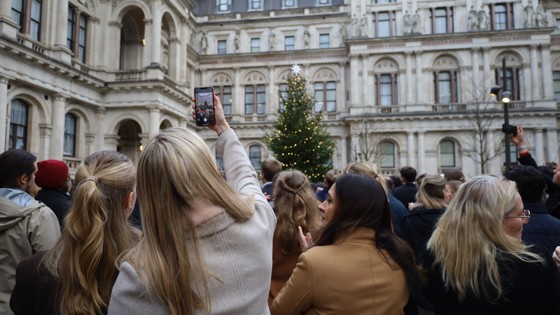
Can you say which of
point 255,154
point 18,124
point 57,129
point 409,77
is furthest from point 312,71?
point 18,124

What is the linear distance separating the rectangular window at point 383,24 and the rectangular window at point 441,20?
3.55 metres

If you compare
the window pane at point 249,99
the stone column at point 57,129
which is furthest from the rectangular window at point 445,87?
the stone column at point 57,129

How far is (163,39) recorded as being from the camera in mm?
30500

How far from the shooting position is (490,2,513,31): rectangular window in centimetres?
3634

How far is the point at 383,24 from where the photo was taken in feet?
125

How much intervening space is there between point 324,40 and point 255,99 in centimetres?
901

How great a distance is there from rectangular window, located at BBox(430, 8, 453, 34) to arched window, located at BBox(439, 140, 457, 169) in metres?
10.2

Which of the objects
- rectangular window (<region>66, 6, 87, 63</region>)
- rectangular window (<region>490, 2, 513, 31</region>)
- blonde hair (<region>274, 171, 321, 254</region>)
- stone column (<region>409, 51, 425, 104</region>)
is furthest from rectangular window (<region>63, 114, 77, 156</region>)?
rectangular window (<region>490, 2, 513, 31</region>)

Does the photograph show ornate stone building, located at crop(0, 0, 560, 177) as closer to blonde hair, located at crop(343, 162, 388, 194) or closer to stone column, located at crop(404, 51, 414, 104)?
stone column, located at crop(404, 51, 414, 104)

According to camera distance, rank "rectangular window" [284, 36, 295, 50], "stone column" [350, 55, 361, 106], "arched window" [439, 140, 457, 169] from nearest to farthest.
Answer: "arched window" [439, 140, 457, 169]
"stone column" [350, 55, 361, 106]
"rectangular window" [284, 36, 295, 50]

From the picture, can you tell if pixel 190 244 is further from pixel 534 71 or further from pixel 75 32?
pixel 534 71

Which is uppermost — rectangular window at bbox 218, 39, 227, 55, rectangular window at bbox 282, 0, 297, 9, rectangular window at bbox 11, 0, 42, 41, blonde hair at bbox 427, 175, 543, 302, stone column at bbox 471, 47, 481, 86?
rectangular window at bbox 282, 0, 297, 9

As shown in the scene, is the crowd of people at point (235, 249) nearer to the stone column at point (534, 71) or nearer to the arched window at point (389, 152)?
the arched window at point (389, 152)

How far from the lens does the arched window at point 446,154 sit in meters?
36.2
